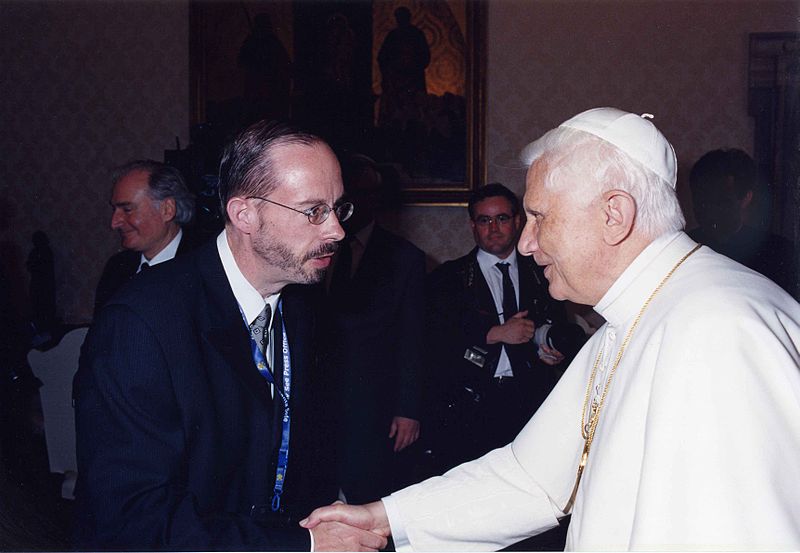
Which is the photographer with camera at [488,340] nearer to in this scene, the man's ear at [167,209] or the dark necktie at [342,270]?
the dark necktie at [342,270]

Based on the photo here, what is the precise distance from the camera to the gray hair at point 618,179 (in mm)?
1912

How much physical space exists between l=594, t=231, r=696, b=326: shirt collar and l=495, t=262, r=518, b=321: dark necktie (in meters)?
2.36

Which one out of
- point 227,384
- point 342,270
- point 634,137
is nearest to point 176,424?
point 227,384

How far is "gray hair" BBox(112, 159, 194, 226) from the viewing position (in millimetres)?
4117

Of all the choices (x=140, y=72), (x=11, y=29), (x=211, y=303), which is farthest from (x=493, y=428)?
(x=11, y=29)

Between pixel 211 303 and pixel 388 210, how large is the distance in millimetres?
4200

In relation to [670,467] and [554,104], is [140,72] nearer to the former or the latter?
[554,104]

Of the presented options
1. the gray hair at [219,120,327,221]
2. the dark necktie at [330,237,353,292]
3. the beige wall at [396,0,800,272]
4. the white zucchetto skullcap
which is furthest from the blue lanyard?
the beige wall at [396,0,800,272]

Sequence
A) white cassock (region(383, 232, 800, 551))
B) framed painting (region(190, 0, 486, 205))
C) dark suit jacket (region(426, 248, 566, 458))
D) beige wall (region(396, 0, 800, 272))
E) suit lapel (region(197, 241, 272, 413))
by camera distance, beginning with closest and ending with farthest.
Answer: white cassock (region(383, 232, 800, 551)), suit lapel (region(197, 241, 272, 413)), dark suit jacket (region(426, 248, 566, 458)), beige wall (region(396, 0, 800, 272)), framed painting (region(190, 0, 486, 205))

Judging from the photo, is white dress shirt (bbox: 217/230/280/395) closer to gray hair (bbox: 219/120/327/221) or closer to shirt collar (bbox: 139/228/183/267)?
gray hair (bbox: 219/120/327/221)

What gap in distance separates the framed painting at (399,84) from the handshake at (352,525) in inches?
163

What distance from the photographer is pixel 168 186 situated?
4152mm

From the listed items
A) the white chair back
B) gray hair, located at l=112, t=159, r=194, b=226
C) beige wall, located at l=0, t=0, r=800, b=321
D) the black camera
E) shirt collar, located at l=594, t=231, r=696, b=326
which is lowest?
the white chair back

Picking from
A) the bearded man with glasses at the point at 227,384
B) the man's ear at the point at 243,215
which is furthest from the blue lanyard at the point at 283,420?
the man's ear at the point at 243,215
